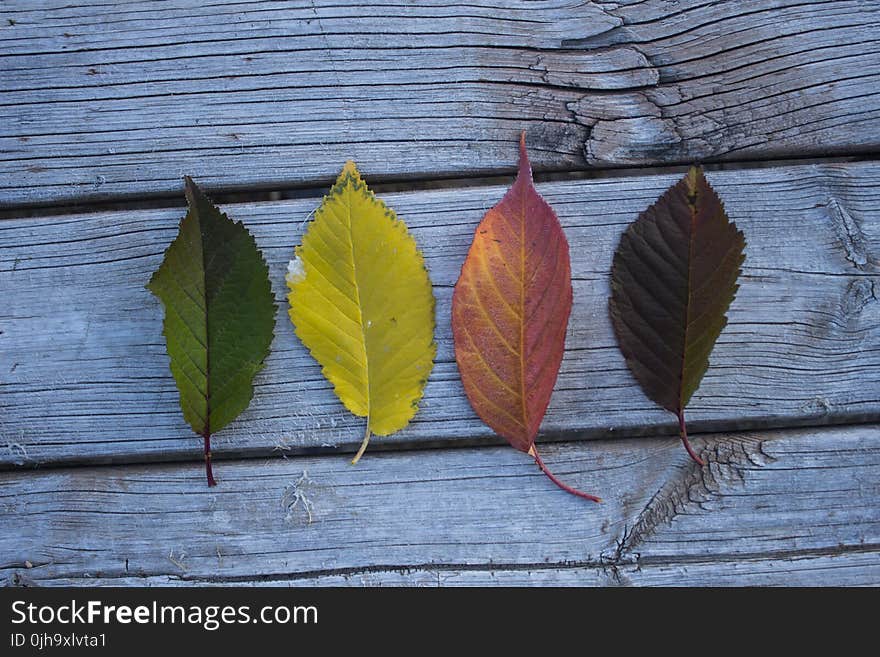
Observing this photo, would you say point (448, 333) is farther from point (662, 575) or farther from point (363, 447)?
point (662, 575)

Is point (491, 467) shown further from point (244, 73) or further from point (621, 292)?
point (244, 73)

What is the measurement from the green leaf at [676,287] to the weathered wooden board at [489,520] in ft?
0.30

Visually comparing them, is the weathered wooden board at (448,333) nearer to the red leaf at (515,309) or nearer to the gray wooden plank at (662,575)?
the red leaf at (515,309)

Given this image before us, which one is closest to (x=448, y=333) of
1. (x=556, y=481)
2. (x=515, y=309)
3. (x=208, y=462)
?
(x=515, y=309)

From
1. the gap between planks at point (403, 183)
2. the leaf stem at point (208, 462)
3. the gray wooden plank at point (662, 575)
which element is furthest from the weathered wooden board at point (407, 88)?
the gray wooden plank at point (662, 575)

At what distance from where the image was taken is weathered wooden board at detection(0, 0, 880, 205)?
74 cm

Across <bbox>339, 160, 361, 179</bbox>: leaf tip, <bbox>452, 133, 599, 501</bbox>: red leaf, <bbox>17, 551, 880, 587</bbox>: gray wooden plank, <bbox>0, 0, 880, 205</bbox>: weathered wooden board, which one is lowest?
<bbox>17, 551, 880, 587</bbox>: gray wooden plank

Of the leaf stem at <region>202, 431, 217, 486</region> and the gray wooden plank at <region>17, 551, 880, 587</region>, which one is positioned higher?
the leaf stem at <region>202, 431, 217, 486</region>

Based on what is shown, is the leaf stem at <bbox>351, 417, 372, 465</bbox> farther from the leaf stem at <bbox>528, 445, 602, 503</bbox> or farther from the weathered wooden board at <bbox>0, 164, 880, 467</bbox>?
the leaf stem at <bbox>528, 445, 602, 503</bbox>

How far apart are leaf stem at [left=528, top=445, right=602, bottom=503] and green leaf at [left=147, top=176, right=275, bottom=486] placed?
315 millimetres

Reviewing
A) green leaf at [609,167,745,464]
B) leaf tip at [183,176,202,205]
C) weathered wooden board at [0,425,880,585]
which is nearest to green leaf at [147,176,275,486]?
leaf tip at [183,176,202,205]

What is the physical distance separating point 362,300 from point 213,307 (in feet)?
0.52

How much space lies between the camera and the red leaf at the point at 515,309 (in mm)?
696

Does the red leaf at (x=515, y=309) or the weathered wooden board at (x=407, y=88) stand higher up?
the weathered wooden board at (x=407, y=88)
